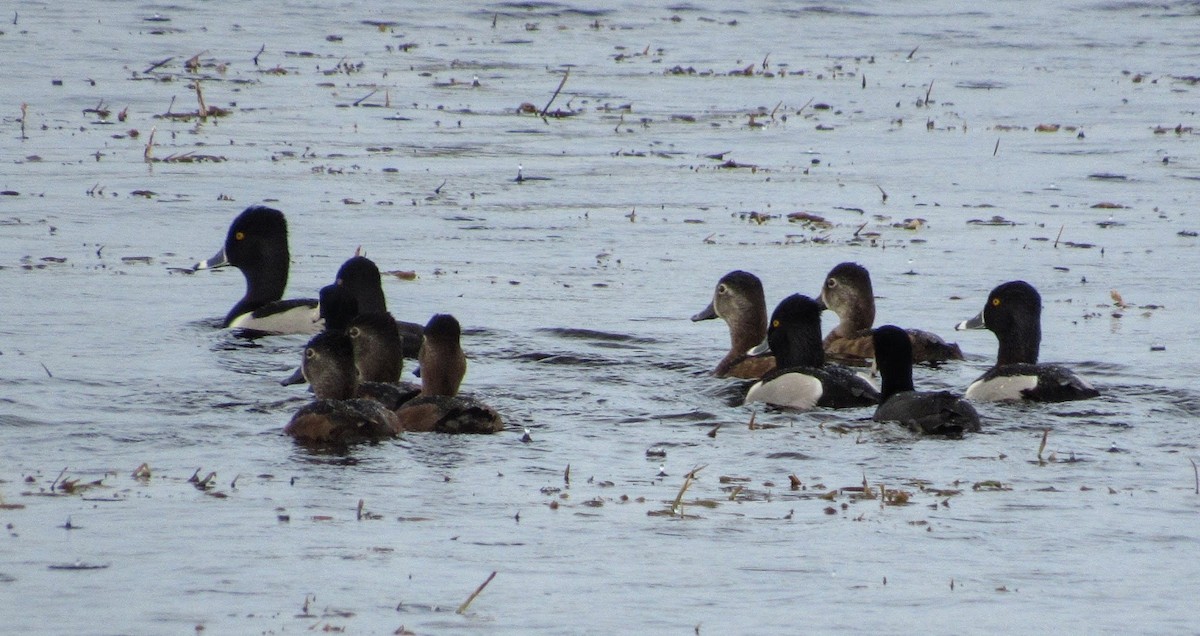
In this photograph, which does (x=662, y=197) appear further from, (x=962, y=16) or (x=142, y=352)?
(x=962, y=16)

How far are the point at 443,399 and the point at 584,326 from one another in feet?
13.0

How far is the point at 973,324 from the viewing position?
50.6ft

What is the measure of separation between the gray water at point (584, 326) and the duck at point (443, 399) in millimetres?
167

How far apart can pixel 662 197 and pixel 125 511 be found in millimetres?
14466

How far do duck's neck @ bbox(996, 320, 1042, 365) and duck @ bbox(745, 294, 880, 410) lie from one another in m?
1.41

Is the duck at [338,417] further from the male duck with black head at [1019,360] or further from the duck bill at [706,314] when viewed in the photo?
the male duck with black head at [1019,360]

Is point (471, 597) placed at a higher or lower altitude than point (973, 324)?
lower

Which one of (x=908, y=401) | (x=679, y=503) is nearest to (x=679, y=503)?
(x=679, y=503)

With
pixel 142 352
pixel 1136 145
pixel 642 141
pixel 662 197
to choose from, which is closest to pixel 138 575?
pixel 142 352

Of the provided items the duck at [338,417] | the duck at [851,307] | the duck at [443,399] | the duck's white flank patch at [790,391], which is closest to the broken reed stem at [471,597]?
the duck at [338,417]

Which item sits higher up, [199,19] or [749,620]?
[199,19]

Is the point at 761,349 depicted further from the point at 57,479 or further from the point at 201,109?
the point at 201,109

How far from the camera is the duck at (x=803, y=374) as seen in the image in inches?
538

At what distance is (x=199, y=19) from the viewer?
4112 cm
